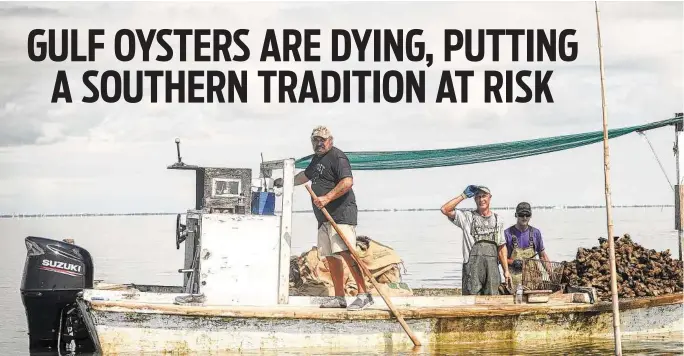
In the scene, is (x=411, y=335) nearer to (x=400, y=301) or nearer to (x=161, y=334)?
(x=400, y=301)

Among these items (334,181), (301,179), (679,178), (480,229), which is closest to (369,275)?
(334,181)

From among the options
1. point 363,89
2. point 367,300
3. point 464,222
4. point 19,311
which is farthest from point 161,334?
point 19,311

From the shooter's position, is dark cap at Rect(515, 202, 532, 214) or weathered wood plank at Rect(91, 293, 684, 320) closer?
weathered wood plank at Rect(91, 293, 684, 320)

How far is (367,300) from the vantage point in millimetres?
12461

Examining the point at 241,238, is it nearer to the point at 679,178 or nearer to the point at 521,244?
the point at 521,244

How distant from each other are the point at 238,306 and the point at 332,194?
162 centimetres

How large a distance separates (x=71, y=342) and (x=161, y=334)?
1692mm

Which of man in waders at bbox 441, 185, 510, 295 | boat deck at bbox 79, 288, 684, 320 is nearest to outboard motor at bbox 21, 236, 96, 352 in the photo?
boat deck at bbox 79, 288, 684, 320

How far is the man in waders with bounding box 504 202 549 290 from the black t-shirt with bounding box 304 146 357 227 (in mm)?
2351

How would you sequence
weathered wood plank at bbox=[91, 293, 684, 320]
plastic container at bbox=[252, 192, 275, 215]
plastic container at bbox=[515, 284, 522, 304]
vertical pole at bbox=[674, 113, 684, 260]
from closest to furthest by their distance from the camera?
weathered wood plank at bbox=[91, 293, 684, 320], plastic container at bbox=[252, 192, 275, 215], plastic container at bbox=[515, 284, 522, 304], vertical pole at bbox=[674, 113, 684, 260]

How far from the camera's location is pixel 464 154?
1419 centimetres

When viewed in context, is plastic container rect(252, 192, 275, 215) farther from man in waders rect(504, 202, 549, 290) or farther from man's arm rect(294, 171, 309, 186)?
man in waders rect(504, 202, 549, 290)

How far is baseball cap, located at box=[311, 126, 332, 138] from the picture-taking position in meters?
12.1

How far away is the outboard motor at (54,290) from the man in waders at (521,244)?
5.15 m
